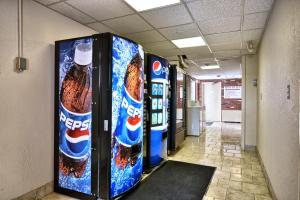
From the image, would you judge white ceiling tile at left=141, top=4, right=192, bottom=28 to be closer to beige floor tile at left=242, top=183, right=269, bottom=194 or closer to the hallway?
the hallway

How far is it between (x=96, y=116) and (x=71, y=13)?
1.78 meters

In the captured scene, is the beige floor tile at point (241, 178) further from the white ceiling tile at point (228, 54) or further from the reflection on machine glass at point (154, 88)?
the white ceiling tile at point (228, 54)

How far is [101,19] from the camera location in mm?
3301

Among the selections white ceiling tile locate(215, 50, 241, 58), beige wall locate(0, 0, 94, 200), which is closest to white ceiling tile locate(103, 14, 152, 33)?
beige wall locate(0, 0, 94, 200)

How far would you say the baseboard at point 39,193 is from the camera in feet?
8.43

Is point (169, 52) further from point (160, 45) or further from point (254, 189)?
point (254, 189)

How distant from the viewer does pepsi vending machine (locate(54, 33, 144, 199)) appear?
2.57 metres

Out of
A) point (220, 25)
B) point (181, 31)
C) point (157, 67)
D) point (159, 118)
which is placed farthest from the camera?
point (159, 118)

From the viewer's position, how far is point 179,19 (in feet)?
10.6

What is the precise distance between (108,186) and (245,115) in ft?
15.5

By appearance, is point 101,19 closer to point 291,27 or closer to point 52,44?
point 52,44

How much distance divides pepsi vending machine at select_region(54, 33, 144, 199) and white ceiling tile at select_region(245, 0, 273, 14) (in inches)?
70.2

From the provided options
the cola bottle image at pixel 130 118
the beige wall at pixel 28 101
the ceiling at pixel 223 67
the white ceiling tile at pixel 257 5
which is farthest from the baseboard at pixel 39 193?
the ceiling at pixel 223 67

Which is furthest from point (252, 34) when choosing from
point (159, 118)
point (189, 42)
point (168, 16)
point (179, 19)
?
point (159, 118)
